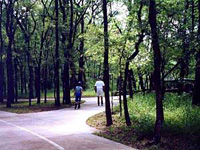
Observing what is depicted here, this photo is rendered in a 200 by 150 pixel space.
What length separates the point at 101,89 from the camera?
22.6 m

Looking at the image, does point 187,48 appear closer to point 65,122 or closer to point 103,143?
point 103,143

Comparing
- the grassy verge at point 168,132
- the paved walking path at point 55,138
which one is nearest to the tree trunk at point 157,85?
the grassy verge at point 168,132

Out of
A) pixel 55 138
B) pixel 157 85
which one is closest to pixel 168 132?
pixel 157 85

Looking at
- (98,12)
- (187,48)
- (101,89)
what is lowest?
(101,89)

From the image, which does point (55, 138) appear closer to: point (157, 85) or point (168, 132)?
point (168, 132)

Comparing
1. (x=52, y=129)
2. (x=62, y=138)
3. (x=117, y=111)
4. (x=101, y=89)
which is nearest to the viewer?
(x=62, y=138)

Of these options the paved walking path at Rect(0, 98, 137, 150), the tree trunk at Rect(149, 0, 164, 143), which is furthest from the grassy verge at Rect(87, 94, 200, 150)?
the paved walking path at Rect(0, 98, 137, 150)

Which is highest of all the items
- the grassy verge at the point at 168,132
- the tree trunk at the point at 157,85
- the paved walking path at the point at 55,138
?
the tree trunk at the point at 157,85

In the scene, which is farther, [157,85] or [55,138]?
[55,138]

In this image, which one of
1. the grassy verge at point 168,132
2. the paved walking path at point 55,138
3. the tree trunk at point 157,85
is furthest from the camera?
the paved walking path at point 55,138

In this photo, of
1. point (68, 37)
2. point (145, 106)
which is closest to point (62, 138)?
point (145, 106)

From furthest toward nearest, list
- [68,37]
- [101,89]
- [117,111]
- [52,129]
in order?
[68,37] → [101,89] → [117,111] → [52,129]

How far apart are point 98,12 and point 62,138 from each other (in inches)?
893

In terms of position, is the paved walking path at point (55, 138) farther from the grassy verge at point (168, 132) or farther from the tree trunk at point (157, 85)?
the tree trunk at point (157, 85)
